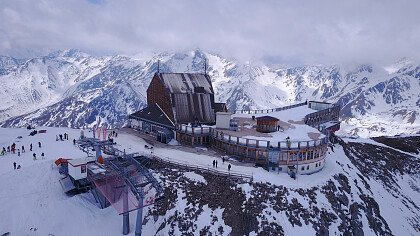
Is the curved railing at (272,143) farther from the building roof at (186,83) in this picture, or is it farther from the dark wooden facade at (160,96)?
the building roof at (186,83)

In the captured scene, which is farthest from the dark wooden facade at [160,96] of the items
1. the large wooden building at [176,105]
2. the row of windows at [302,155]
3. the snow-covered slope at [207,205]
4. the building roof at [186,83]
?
the row of windows at [302,155]

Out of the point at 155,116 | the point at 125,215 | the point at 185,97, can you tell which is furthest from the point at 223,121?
the point at 125,215

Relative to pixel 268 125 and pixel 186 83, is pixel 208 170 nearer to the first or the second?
pixel 268 125

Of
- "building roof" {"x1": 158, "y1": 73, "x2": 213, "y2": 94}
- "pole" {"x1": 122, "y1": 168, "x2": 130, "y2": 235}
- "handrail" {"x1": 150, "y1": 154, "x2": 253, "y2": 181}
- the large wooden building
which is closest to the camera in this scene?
"pole" {"x1": 122, "y1": 168, "x2": 130, "y2": 235}

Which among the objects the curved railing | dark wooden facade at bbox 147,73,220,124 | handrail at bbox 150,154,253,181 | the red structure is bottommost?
handrail at bbox 150,154,253,181

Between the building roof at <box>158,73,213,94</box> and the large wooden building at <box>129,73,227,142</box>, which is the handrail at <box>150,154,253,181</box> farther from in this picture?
the building roof at <box>158,73,213,94</box>

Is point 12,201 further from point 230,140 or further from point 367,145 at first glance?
point 367,145

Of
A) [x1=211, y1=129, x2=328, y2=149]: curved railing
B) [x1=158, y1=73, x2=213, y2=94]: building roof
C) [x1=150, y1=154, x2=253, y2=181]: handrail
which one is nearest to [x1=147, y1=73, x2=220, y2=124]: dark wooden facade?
[x1=158, y1=73, x2=213, y2=94]: building roof
